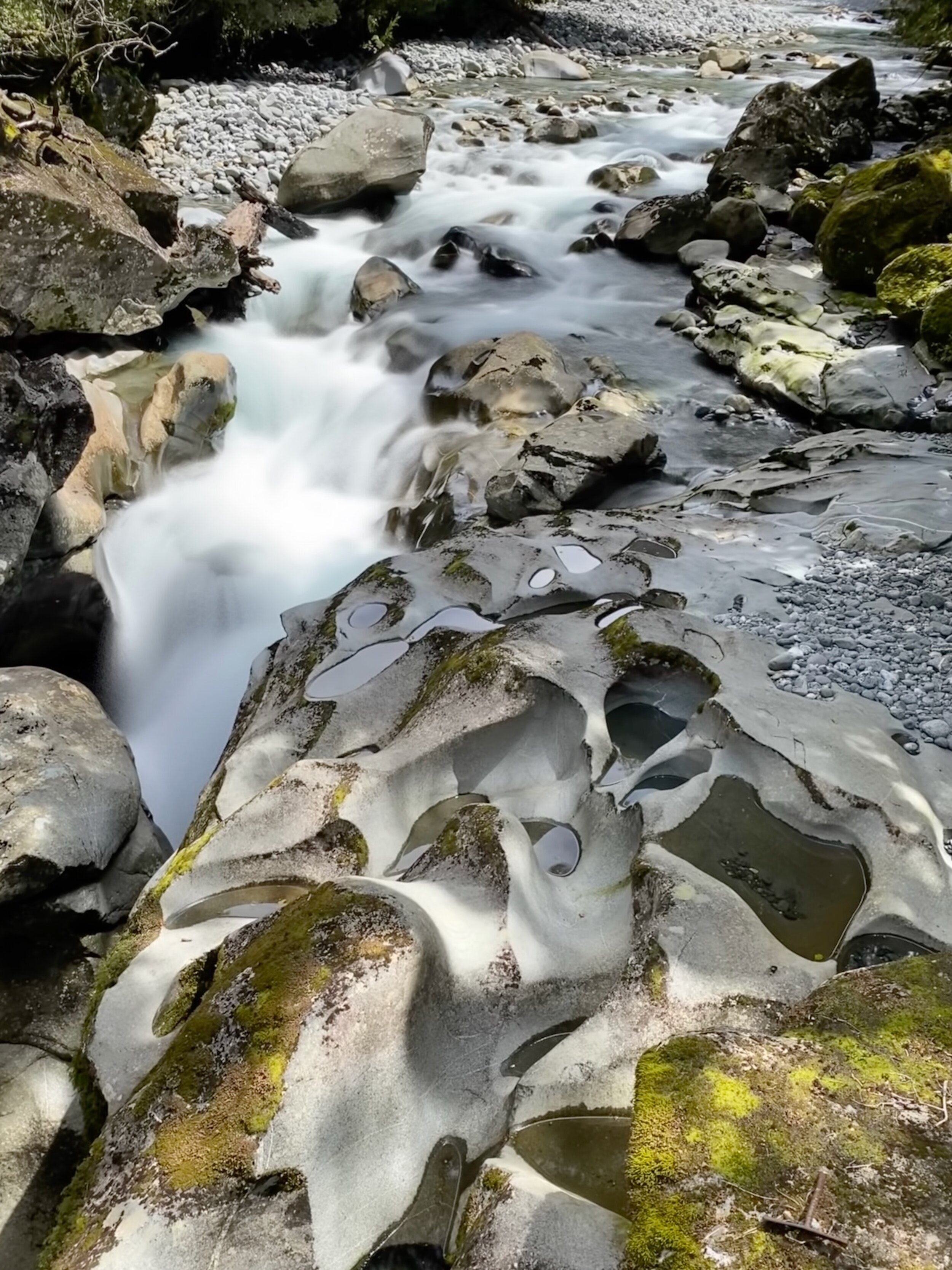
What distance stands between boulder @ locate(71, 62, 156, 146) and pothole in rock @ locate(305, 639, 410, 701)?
33.4 ft

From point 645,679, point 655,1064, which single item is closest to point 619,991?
point 655,1064

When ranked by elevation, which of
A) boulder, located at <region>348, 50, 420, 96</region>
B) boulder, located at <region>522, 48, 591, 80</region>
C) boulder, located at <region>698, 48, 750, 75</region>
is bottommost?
boulder, located at <region>348, 50, 420, 96</region>

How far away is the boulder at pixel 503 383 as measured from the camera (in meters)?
8.10

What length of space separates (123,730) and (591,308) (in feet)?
23.9

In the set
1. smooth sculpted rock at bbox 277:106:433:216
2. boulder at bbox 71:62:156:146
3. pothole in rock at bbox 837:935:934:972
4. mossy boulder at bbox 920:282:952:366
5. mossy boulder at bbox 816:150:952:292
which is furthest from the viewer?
smooth sculpted rock at bbox 277:106:433:216

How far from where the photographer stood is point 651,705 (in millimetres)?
4102

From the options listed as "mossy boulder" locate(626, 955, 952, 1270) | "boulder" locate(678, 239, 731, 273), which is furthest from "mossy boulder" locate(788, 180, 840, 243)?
"mossy boulder" locate(626, 955, 952, 1270)

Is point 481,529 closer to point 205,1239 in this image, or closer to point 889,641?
point 889,641

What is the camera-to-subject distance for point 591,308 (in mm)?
10625

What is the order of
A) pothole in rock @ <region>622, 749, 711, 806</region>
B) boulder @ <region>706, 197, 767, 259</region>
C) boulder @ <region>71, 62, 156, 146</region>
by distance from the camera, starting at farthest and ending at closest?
boulder @ <region>71, 62, 156, 146</region> < boulder @ <region>706, 197, 767, 259</region> < pothole in rock @ <region>622, 749, 711, 806</region>

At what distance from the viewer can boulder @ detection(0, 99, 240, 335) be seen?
6.00 meters

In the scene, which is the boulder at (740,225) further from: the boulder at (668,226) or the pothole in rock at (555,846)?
the pothole in rock at (555,846)

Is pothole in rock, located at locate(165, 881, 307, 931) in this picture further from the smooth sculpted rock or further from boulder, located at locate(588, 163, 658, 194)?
boulder, located at locate(588, 163, 658, 194)

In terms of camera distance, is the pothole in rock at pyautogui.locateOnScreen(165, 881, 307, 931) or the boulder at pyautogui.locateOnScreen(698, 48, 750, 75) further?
the boulder at pyautogui.locateOnScreen(698, 48, 750, 75)
